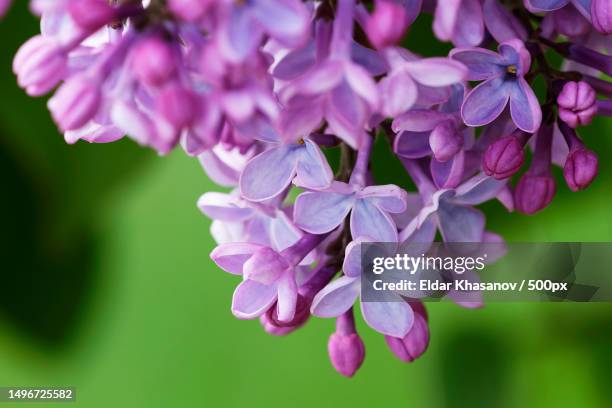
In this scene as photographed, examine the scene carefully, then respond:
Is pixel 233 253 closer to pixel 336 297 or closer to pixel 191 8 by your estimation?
pixel 336 297

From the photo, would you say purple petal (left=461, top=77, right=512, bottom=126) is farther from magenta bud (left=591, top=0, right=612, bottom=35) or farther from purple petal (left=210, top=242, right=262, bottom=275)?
purple petal (left=210, top=242, right=262, bottom=275)

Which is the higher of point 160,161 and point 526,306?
point 160,161

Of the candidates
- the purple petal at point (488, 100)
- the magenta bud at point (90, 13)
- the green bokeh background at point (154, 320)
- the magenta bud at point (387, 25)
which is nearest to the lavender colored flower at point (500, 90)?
the purple petal at point (488, 100)

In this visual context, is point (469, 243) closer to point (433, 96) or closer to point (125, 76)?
point (433, 96)

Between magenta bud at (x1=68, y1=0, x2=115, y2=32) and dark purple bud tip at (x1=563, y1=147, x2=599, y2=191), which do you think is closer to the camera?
magenta bud at (x1=68, y1=0, x2=115, y2=32)

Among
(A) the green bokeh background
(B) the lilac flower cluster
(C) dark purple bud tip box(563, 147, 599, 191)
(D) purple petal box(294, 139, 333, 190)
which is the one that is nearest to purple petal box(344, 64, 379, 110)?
(B) the lilac flower cluster

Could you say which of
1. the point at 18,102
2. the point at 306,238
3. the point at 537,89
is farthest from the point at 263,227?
the point at 18,102
